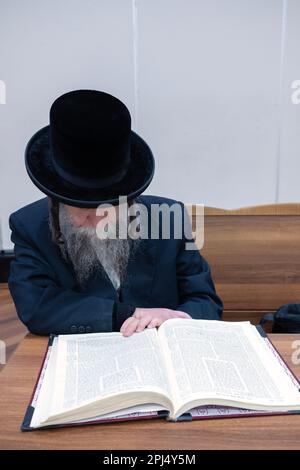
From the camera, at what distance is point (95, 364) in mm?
803

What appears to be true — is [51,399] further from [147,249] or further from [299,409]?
[147,249]

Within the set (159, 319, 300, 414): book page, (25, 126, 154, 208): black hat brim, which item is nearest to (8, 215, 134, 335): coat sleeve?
(159, 319, 300, 414): book page

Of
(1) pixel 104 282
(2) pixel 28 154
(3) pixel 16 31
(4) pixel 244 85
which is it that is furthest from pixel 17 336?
(4) pixel 244 85

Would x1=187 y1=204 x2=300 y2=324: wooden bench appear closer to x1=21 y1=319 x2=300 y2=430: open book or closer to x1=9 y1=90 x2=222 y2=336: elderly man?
x1=9 y1=90 x2=222 y2=336: elderly man

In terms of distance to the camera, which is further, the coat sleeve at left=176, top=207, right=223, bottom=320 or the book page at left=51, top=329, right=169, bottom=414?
the coat sleeve at left=176, top=207, right=223, bottom=320

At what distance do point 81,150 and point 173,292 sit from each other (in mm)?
574

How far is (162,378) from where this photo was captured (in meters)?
0.73

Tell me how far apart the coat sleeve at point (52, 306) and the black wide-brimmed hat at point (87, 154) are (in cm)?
26

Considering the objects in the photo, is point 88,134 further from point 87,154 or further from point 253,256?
point 253,256

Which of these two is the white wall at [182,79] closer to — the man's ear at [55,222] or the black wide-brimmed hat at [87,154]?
the man's ear at [55,222]

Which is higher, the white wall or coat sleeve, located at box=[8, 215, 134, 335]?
the white wall

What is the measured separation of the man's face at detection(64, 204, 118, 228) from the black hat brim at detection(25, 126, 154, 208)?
13 centimetres

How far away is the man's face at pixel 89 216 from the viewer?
1.10 metres

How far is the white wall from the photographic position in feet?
7.54
